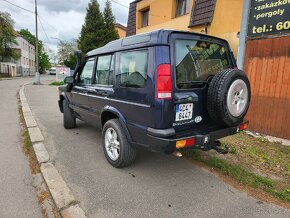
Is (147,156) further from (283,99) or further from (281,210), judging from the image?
(283,99)

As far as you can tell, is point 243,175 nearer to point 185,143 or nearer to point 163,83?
point 185,143

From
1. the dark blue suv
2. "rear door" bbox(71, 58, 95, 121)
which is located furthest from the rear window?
"rear door" bbox(71, 58, 95, 121)

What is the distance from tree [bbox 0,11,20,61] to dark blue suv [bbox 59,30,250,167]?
134 ft

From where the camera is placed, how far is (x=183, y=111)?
9.49 ft

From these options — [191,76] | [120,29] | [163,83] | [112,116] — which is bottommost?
[112,116]

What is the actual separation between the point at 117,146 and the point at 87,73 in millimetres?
1809

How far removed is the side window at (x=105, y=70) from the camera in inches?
147

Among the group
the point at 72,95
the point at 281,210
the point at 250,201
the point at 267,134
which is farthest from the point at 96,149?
the point at 267,134

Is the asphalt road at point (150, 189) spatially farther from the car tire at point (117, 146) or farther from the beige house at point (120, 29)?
the beige house at point (120, 29)

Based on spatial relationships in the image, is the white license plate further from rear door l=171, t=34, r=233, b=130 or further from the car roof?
the car roof

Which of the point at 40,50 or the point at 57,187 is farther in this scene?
the point at 40,50

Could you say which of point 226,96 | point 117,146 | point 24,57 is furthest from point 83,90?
point 24,57

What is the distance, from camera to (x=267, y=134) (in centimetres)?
569

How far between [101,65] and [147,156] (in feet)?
6.03
